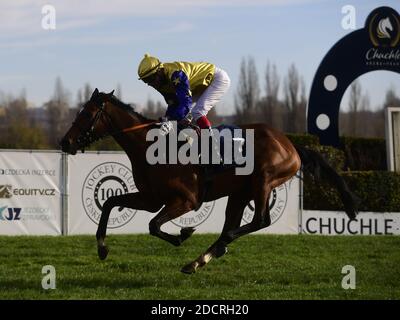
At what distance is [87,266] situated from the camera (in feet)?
30.6

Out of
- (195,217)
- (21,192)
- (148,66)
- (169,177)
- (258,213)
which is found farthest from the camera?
(195,217)

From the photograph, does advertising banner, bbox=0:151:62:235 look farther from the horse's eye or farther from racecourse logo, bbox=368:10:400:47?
racecourse logo, bbox=368:10:400:47

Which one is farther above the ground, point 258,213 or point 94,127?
point 94,127

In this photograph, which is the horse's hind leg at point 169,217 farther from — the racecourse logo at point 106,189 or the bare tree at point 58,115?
the bare tree at point 58,115

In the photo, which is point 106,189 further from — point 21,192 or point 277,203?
point 277,203

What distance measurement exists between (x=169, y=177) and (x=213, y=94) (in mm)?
1126

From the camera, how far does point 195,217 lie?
1289 centimetres

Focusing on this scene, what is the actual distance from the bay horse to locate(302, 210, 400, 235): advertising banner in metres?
5.40

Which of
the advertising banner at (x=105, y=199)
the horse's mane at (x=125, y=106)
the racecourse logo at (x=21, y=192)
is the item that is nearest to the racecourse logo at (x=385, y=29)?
the advertising banner at (x=105, y=199)

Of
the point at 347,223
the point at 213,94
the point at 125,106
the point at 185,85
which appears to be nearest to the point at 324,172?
the point at 213,94

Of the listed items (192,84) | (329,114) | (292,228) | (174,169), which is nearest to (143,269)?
(174,169)

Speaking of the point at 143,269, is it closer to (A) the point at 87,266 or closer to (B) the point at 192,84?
(A) the point at 87,266

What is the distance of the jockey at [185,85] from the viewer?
7500mm
